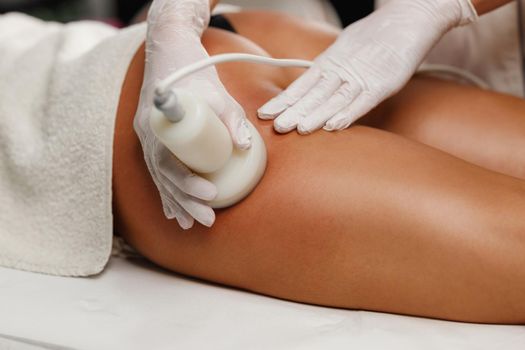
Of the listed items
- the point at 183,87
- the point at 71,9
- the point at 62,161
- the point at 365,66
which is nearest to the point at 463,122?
the point at 365,66

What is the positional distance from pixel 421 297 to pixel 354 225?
0.11m

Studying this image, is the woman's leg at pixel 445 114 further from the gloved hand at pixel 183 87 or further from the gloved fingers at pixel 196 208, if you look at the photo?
the gloved fingers at pixel 196 208

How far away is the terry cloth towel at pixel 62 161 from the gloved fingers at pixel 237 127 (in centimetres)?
19

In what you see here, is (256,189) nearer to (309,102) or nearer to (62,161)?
(309,102)

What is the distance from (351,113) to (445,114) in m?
0.19

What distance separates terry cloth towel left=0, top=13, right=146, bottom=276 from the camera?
2.58 ft

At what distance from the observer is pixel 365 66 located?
0.82m

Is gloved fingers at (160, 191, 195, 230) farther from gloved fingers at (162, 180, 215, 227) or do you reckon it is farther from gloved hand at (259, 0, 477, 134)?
gloved hand at (259, 0, 477, 134)

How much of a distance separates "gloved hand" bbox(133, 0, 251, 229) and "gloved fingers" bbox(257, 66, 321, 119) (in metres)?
0.04

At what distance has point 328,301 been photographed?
2.33 ft

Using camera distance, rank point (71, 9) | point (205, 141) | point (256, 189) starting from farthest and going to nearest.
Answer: point (71, 9) < point (256, 189) < point (205, 141)

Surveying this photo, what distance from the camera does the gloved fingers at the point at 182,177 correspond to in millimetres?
653

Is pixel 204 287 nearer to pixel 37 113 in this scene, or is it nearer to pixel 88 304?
pixel 88 304

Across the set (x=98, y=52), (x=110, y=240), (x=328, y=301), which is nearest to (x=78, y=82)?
(x=98, y=52)
